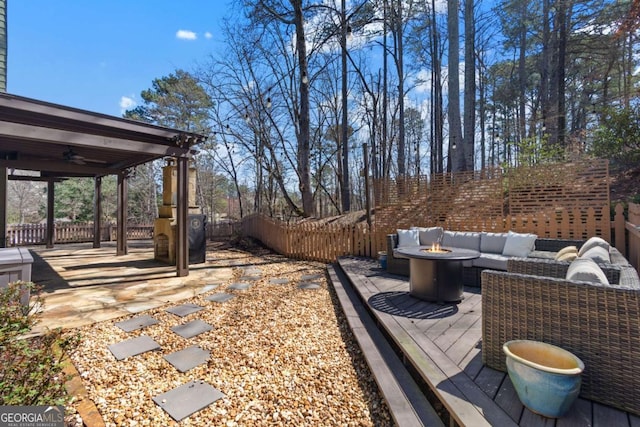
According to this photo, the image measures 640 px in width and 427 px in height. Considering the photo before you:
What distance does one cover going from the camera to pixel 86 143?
4.02 metres

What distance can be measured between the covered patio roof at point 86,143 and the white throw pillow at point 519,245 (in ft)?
18.1

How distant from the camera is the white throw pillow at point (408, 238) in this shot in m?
4.98

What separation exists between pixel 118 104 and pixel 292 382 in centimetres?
1818

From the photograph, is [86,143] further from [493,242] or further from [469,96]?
[469,96]

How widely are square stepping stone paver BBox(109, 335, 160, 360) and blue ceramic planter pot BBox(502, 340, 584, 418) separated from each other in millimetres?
2786

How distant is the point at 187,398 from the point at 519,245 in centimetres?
475

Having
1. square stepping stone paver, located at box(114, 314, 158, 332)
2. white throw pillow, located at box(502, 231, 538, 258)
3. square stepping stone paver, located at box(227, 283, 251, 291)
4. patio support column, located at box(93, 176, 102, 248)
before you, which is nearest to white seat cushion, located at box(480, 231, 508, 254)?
white throw pillow, located at box(502, 231, 538, 258)

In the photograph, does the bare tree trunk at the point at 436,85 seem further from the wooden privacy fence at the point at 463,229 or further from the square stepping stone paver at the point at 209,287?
the square stepping stone paver at the point at 209,287

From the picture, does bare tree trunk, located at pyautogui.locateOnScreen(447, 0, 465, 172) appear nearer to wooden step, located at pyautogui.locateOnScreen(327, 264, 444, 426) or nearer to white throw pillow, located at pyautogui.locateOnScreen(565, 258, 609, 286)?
wooden step, located at pyautogui.locateOnScreen(327, 264, 444, 426)

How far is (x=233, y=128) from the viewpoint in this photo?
46.0ft

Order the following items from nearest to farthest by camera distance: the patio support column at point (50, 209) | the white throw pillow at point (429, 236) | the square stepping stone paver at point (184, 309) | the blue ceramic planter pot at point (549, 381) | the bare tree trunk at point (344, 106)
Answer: the blue ceramic planter pot at point (549, 381), the square stepping stone paver at point (184, 309), the white throw pillow at point (429, 236), the patio support column at point (50, 209), the bare tree trunk at point (344, 106)

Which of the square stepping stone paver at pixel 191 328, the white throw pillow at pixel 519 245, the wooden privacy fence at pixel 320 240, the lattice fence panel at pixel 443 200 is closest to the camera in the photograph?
the square stepping stone paver at pixel 191 328

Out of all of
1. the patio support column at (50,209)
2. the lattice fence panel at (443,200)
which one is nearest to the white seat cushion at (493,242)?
the lattice fence panel at (443,200)

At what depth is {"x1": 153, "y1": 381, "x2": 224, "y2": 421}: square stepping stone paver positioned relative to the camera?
5.63 ft
